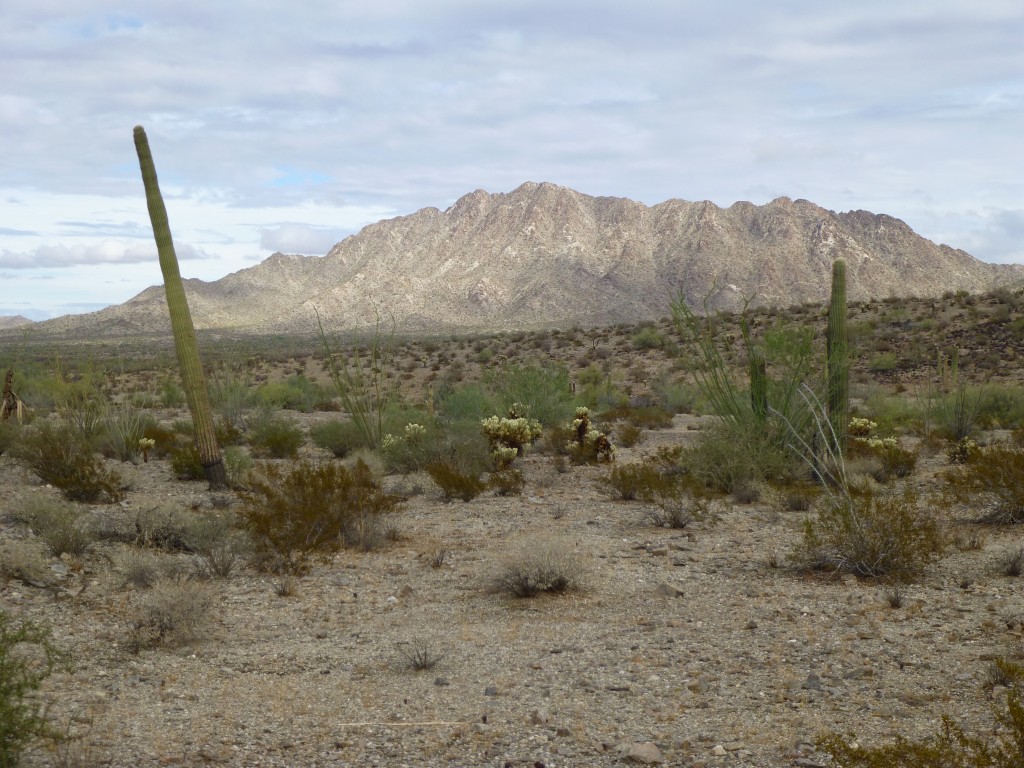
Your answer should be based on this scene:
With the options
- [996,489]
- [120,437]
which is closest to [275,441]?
[120,437]

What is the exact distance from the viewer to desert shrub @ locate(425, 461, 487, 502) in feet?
44.3

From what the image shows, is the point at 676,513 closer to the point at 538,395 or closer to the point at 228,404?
the point at 538,395

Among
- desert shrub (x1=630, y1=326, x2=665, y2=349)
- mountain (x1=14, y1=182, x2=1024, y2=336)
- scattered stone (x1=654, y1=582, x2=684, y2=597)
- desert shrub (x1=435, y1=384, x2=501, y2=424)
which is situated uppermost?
mountain (x1=14, y1=182, x2=1024, y2=336)

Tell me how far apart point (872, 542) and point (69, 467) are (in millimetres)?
10882

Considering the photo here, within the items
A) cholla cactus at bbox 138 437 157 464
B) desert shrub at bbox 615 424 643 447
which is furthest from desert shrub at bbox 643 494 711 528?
cholla cactus at bbox 138 437 157 464

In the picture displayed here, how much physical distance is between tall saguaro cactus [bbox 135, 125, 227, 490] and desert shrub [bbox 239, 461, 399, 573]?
237cm

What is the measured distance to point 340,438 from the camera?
18.5 metres

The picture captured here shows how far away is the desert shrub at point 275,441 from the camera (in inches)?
725

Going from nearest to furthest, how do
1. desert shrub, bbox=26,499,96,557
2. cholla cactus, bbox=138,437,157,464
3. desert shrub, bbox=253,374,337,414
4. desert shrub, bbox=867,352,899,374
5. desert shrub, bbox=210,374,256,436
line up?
desert shrub, bbox=26,499,96,557 < cholla cactus, bbox=138,437,157,464 < desert shrub, bbox=210,374,256,436 < desert shrub, bbox=253,374,337,414 < desert shrub, bbox=867,352,899,374

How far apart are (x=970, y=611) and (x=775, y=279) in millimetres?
96723

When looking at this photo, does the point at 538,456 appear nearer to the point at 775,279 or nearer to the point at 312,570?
the point at 312,570

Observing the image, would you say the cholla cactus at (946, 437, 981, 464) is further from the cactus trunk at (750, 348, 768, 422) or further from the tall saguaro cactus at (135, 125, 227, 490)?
the tall saguaro cactus at (135, 125, 227, 490)

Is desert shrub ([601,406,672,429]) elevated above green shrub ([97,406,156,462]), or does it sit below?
below

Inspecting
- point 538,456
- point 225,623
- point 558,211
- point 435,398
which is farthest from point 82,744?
point 558,211
